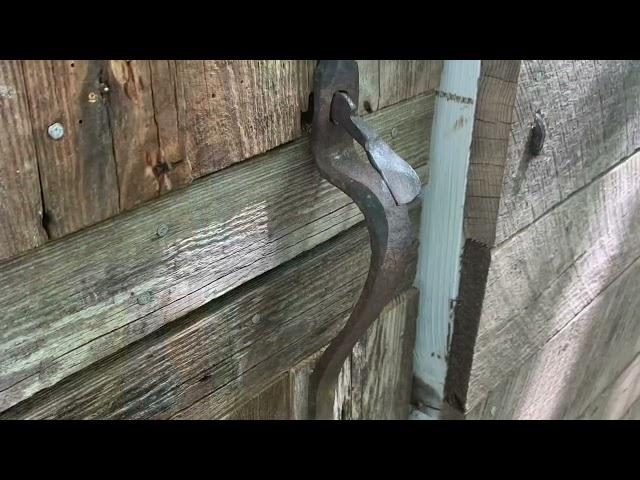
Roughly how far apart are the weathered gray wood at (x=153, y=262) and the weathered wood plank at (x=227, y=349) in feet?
0.06

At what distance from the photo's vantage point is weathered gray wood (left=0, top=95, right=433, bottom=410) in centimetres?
58

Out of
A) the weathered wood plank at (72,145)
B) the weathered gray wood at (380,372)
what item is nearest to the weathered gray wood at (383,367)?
the weathered gray wood at (380,372)

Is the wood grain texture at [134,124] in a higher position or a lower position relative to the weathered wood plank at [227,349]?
higher

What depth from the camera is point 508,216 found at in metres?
0.94

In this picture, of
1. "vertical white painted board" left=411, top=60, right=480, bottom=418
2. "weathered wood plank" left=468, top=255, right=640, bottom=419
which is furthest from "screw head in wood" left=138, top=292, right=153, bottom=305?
"weathered wood plank" left=468, top=255, right=640, bottom=419

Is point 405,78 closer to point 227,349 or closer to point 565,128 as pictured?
point 565,128

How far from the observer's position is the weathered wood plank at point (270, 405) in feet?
2.76

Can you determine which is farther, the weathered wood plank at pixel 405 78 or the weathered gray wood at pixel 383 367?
the weathered gray wood at pixel 383 367

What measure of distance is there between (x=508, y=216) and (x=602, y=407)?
0.86 m

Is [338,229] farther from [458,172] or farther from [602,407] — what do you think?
[602,407]

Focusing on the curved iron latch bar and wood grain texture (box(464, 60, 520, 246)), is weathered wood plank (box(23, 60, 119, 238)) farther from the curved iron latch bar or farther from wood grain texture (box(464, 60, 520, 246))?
wood grain texture (box(464, 60, 520, 246))

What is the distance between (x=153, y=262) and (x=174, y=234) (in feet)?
0.10

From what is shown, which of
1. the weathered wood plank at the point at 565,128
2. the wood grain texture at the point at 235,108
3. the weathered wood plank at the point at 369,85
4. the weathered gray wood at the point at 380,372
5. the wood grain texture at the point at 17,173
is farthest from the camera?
the weathered gray wood at the point at 380,372

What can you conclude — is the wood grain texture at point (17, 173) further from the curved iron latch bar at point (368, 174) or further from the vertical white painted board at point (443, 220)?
the vertical white painted board at point (443, 220)
